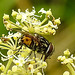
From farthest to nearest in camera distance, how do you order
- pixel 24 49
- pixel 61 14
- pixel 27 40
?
pixel 61 14 < pixel 24 49 < pixel 27 40

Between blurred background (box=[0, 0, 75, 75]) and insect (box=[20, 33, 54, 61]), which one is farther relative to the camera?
blurred background (box=[0, 0, 75, 75])

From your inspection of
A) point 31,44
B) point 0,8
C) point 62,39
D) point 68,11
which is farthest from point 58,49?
point 31,44

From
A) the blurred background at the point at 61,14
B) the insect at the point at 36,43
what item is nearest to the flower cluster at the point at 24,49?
the insect at the point at 36,43

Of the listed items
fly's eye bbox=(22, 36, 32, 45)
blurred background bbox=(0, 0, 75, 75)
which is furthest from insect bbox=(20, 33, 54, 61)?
blurred background bbox=(0, 0, 75, 75)

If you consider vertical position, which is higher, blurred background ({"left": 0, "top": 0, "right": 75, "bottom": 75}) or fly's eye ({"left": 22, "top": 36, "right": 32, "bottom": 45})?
blurred background ({"left": 0, "top": 0, "right": 75, "bottom": 75})

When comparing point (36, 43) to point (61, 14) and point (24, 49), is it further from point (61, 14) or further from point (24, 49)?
point (61, 14)

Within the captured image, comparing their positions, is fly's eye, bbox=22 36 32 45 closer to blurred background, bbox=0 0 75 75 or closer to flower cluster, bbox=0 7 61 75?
flower cluster, bbox=0 7 61 75

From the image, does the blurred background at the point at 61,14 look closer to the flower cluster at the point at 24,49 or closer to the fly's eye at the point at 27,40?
the flower cluster at the point at 24,49

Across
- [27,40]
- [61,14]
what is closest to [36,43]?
[27,40]

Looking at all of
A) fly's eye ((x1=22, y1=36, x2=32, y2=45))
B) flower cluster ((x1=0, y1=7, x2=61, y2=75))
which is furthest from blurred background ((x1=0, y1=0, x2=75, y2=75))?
fly's eye ((x1=22, y1=36, x2=32, y2=45))
